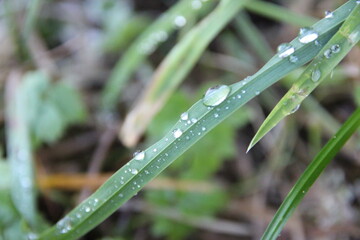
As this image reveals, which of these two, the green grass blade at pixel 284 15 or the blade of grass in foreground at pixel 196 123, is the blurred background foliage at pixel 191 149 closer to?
the green grass blade at pixel 284 15

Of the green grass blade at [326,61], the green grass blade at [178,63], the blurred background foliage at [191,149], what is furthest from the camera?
the blurred background foliage at [191,149]

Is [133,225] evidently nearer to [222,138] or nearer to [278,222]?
[222,138]

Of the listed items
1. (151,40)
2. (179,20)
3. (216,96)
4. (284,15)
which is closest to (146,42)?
(151,40)

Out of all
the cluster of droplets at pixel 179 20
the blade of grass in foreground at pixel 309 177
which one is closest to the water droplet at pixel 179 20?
the cluster of droplets at pixel 179 20

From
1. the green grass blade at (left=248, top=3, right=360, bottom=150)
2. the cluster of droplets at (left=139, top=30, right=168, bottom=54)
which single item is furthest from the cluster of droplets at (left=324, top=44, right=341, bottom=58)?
the cluster of droplets at (left=139, top=30, right=168, bottom=54)

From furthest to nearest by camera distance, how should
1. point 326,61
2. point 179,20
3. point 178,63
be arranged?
point 179,20, point 178,63, point 326,61

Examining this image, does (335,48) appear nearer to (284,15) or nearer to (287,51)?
(287,51)

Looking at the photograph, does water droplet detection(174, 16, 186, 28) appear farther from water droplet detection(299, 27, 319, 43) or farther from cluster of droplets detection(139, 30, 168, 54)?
water droplet detection(299, 27, 319, 43)

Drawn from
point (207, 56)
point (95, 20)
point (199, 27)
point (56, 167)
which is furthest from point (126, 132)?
point (95, 20)

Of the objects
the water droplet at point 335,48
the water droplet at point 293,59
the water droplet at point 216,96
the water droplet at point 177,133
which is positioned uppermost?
the water droplet at point 216,96
